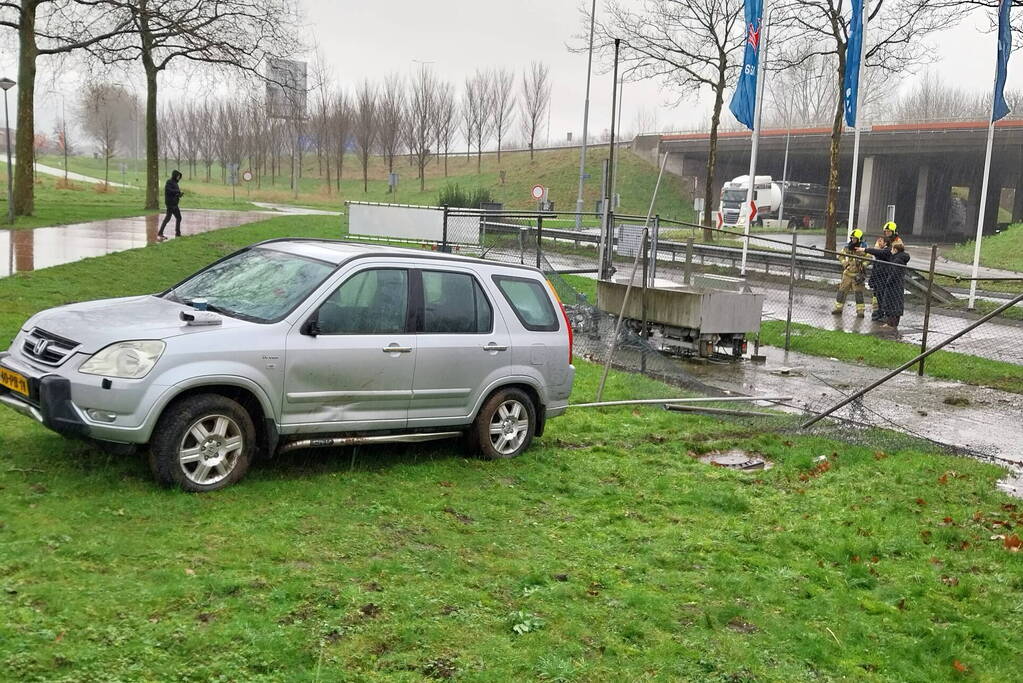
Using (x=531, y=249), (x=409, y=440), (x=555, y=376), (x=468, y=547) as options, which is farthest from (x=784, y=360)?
(x=468, y=547)

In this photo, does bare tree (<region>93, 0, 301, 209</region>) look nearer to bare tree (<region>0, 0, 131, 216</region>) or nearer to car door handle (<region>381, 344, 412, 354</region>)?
bare tree (<region>0, 0, 131, 216</region>)

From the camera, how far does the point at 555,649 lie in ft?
15.9

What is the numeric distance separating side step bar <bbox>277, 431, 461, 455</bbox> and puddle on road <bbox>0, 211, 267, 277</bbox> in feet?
36.6

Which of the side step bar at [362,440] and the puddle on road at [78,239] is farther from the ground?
the puddle on road at [78,239]

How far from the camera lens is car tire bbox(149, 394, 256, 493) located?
6359 millimetres

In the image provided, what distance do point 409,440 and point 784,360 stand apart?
380 inches

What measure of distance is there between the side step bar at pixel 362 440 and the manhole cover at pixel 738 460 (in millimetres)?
2492

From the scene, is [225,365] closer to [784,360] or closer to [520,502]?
[520,502]

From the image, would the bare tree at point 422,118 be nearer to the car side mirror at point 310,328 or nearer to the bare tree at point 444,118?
the bare tree at point 444,118

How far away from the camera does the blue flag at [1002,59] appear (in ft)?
65.4

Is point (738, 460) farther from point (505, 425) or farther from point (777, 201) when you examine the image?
point (777, 201)

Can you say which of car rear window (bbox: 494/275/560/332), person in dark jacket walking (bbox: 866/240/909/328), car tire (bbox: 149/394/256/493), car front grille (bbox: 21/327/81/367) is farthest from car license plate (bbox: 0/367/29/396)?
person in dark jacket walking (bbox: 866/240/909/328)

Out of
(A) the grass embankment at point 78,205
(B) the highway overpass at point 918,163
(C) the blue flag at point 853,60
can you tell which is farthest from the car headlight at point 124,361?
(B) the highway overpass at point 918,163

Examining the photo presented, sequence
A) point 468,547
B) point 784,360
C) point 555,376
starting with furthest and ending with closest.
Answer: point 784,360 → point 555,376 → point 468,547
